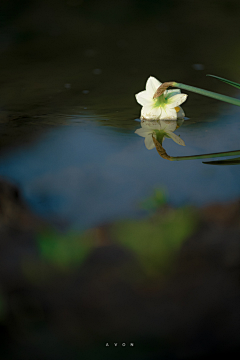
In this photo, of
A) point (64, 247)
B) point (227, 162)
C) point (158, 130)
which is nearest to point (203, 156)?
point (227, 162)

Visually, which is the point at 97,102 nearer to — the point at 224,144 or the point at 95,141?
the point at 95,141

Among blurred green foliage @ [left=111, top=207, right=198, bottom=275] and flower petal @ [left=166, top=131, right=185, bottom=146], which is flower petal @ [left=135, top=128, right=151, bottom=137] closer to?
flower petal @ [left=166, top=131, right=185, bottom=146]

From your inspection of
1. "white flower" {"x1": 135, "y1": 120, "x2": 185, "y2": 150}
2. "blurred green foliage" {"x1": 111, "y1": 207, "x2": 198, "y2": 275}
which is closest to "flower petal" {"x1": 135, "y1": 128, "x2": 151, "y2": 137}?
"white flower" {"x1": 135, "y1": 120, "x2": 185, "y2": 150}

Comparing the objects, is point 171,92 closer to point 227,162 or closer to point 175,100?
point 175,100

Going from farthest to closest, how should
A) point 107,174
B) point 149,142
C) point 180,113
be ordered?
1. point 180,113
2. point 149,142
3. point 107,174

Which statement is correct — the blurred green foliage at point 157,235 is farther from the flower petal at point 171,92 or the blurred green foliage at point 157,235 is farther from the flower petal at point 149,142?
the flower petal at point 171,92

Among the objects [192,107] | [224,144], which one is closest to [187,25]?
[192,107]
